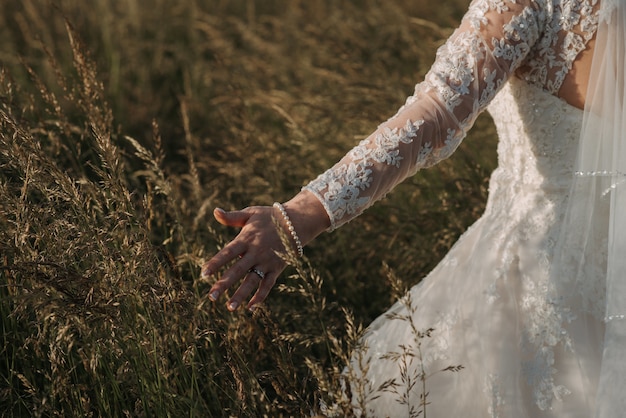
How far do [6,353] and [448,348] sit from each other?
1.14 m

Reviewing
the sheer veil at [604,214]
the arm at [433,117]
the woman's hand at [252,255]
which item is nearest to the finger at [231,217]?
the woman's hand at [252,255]

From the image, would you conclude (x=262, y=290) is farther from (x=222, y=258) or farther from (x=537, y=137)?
(x=537, y=137)

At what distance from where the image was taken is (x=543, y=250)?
2.12m

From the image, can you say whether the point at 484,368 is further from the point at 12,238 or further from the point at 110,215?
the point at 12,238

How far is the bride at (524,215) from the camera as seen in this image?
1.86m

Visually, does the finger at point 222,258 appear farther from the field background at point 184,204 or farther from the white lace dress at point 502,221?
the white lace dress at point 502,221

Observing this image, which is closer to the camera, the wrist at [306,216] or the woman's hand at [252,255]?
the woman's hand at [252,255]

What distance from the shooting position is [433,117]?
1.92m

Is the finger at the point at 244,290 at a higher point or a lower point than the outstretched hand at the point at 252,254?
lower

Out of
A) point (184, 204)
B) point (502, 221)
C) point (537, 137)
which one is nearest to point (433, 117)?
point (537, 137)

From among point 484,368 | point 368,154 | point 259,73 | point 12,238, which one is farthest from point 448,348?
point 259,73

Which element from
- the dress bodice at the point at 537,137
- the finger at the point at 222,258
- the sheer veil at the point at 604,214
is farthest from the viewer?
the dress bodice at the point at 537,137

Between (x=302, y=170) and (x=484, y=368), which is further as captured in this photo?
(x=302, y=170)

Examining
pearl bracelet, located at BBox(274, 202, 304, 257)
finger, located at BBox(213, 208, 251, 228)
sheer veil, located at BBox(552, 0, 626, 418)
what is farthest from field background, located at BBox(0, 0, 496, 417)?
sheer veil, located at BBox(552, 0, 626, 418)
